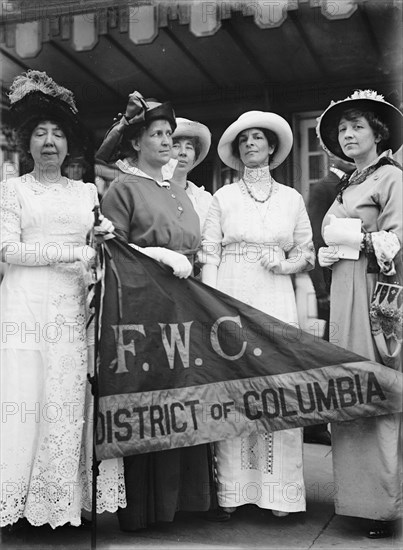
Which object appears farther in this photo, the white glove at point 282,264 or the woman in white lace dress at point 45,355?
the white glove at point 282,264

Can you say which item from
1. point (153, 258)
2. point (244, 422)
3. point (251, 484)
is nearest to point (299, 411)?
point (244, 422)

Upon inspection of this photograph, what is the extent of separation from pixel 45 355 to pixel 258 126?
1.63m

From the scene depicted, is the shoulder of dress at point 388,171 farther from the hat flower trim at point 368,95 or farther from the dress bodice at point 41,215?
the dress bodice at point 41,215

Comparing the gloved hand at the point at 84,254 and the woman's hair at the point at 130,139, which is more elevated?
the woman's hair at the point at 130,139

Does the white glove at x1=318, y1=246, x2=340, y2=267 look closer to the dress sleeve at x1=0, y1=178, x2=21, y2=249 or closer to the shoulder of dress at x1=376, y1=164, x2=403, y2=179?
the shoulder of dress at x1=376, y1=164, x2=403, y2=179

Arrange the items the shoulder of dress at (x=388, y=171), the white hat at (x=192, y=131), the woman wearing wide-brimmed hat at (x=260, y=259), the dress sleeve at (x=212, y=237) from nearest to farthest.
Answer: the shoulder of dress at (x=388, y=171) → the woman wearing wide-brimmed hat at (x=260, y=259) → the dress sleeve at (x=212, y=237) → the white hat at (x=192, y=131)

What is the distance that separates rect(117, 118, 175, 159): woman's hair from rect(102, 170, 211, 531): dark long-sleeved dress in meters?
0.16

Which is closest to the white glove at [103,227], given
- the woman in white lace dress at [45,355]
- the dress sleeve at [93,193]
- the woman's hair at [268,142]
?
the woman in white lace dress at [45,355]

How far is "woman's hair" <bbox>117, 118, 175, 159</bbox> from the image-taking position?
369 cm

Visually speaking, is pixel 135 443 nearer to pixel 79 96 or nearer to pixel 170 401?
pixel 170 401

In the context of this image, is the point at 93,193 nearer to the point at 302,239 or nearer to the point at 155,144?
the point at 155,144

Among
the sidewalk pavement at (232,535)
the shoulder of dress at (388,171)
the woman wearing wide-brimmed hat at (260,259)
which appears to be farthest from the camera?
the woman wearing wide-brimmed hat at (260,259)

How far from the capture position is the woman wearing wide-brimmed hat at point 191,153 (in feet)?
13.2

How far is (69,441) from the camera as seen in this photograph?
3.45 meters
